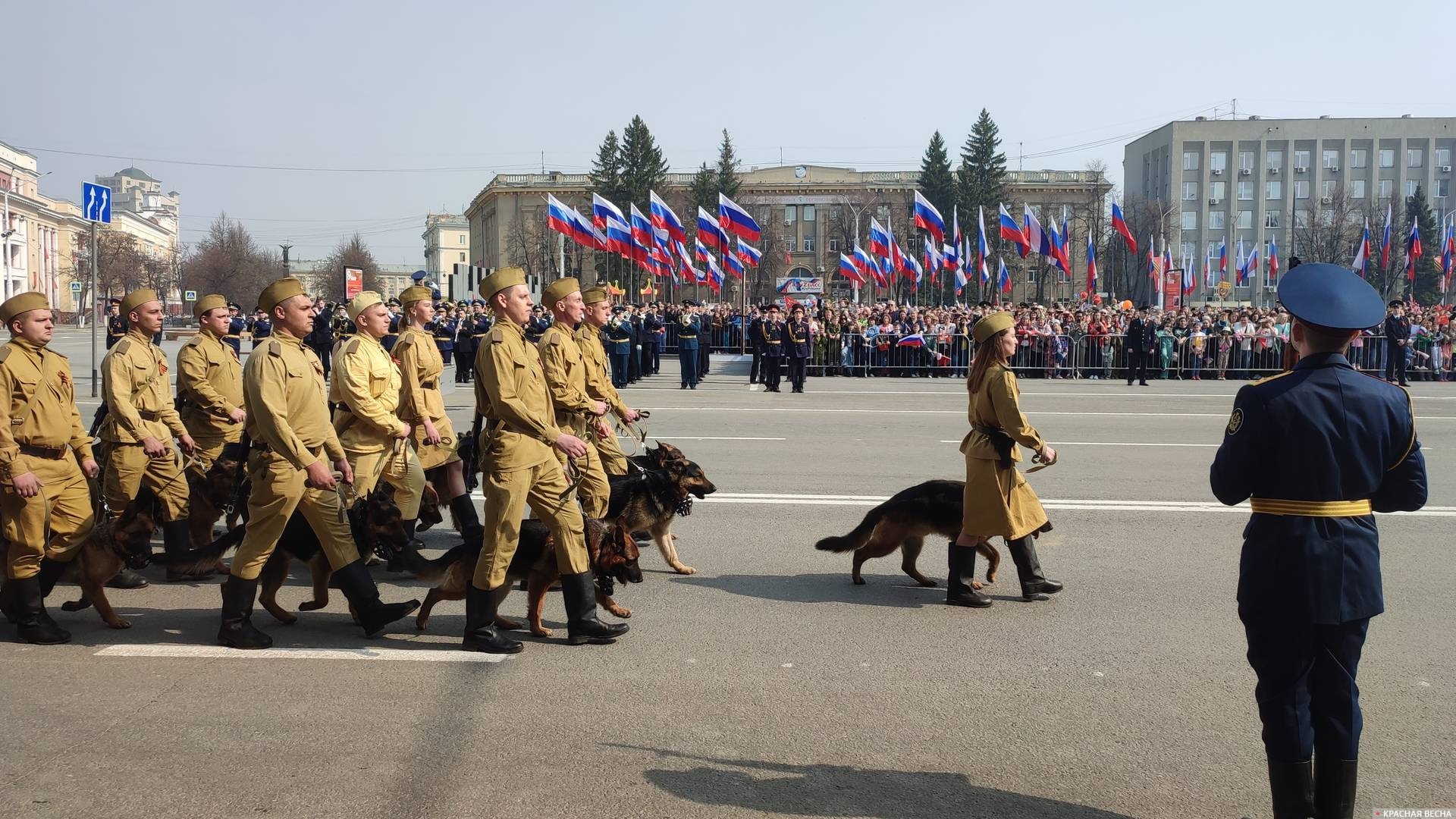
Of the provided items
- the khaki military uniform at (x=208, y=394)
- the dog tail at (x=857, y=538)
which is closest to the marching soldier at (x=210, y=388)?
the khaki military uniform at (x=208, y=394)

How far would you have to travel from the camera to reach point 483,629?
5.88m

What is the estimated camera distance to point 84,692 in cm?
522

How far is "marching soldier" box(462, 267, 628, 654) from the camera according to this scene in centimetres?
579

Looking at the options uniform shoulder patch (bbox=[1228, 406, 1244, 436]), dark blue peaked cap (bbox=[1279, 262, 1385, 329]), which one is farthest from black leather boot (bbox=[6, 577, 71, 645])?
dark blue peaked cap (bbox=[1279, 262, 1385, 329])

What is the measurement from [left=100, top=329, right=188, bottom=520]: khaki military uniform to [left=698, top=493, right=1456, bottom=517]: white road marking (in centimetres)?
422

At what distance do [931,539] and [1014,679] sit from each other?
3.29m

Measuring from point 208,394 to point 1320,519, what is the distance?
696 cm

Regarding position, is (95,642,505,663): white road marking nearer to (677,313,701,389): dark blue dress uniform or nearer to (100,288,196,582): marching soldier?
(100,288,196,582): marching soldier

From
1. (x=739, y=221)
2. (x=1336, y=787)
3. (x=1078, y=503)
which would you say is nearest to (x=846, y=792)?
(x=1336, y=787)

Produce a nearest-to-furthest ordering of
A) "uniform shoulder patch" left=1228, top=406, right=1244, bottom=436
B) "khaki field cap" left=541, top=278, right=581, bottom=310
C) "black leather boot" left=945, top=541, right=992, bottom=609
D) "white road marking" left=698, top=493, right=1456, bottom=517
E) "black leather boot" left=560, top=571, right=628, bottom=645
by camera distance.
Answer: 1. "uniform shoulder patch" left=1228, top=406, right=1244, bottom=436
2. "black leather boot" left=560, top=571, right=628, bottom=645
3. "black leather boot" left=945, top=541, right=992, bottom=609
4. "khaki field cap" left=541, top=278, right=581, bottom=310
5. "white road marking" left=698, top=493, right=1456, bottom=517

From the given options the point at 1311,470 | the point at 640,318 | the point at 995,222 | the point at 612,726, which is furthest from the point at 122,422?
the point at 995,222

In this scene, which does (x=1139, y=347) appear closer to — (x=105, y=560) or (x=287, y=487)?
(x=287, y=487)

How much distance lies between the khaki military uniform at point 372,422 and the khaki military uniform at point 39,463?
1.50 metres

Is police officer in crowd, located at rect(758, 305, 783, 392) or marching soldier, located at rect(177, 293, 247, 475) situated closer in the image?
marching soldier, located at rect(177, 293, 247, 475)
